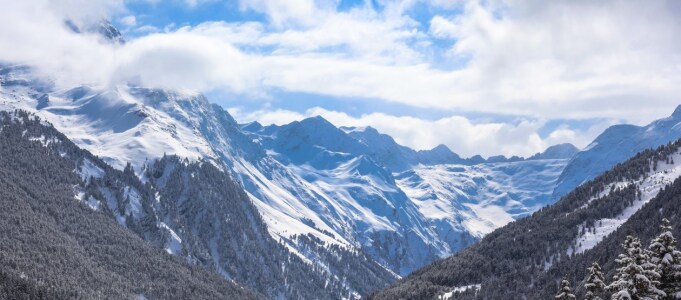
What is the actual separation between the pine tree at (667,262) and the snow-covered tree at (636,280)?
0.89 m

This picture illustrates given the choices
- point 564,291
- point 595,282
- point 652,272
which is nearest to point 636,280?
point 652,272

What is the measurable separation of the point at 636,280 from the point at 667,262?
3.02 meters

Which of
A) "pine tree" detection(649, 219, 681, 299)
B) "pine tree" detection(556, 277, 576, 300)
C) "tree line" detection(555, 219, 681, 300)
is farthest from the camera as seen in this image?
"pine tree" detection(556, 277, 576, 300)

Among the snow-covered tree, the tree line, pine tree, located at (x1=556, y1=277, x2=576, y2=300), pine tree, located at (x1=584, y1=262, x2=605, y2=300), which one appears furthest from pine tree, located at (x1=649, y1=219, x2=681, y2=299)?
pine tree, located at (x1=556, y1=277, x2=576, y2=300)

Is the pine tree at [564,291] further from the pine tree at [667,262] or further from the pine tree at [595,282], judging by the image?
the pine tree at [667,262]

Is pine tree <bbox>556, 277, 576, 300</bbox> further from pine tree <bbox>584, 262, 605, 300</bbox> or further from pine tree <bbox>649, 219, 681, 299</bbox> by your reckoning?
pine tree <bbox>649, 219, 681, 299</bbox>

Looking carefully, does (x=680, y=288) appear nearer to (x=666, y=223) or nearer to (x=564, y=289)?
(x=666, y=223)

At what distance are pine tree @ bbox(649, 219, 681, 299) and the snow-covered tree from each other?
887mm

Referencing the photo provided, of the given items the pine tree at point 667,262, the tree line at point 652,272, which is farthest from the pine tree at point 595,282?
the pine tree at point 667,262

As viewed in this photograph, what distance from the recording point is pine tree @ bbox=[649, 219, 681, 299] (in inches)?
1897

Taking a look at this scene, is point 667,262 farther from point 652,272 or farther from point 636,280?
point 636,280

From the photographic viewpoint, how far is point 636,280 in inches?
1859

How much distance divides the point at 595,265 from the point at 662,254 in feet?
14.9

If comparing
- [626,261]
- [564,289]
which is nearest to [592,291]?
[564,289]
